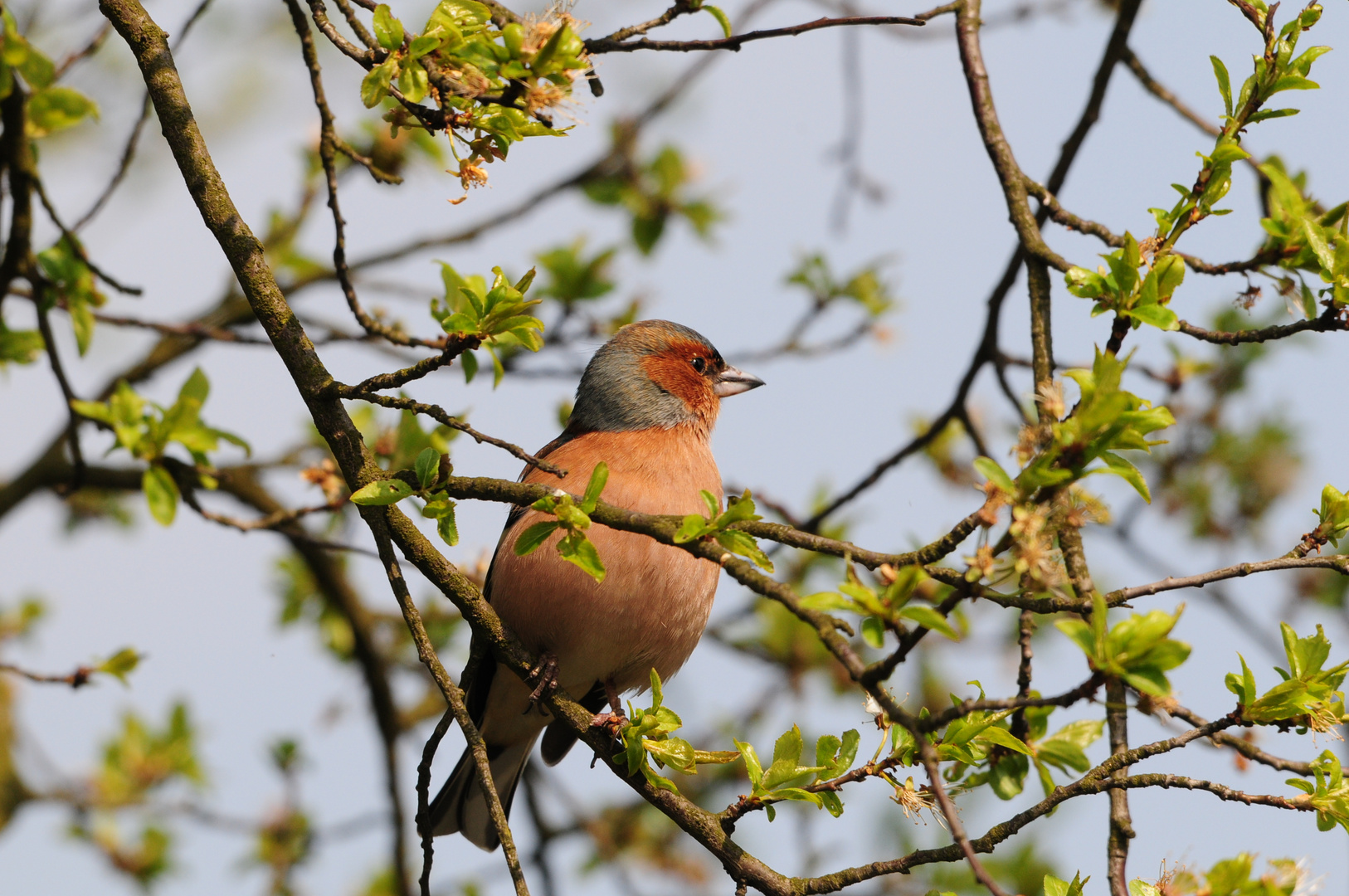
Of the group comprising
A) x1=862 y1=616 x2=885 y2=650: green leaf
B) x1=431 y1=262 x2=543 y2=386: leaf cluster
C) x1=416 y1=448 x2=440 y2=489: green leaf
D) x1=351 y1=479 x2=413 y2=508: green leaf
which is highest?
x1=431 y1=262 x2=543 y2=386: leaf cluster

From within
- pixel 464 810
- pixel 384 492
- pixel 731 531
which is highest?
pixel 464 810

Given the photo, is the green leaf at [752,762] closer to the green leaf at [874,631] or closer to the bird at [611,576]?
the bird at [611,576]

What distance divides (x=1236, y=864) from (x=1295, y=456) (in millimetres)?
5982

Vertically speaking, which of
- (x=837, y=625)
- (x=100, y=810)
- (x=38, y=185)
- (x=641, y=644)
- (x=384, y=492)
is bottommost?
(x=837, y=625)

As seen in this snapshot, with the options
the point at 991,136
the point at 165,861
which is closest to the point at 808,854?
the point at 165,861

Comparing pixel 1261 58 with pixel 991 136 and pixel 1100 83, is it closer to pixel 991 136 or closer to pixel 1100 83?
pixel 991 136

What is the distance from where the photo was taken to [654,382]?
555 centimetres

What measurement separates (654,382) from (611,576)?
1.41 metres

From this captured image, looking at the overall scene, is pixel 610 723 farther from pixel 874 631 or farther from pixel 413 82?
pixel 413 82

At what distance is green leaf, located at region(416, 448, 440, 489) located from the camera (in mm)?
2877

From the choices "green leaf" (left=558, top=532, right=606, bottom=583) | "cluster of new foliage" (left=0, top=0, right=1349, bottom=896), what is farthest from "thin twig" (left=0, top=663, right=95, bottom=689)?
"green leaf" (left=558, top=532, right=606, bottom=583)

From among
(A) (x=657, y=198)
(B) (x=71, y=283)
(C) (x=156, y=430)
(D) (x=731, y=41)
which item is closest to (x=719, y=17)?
(D) (x=731, y=41)

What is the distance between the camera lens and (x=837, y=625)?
2.37 m

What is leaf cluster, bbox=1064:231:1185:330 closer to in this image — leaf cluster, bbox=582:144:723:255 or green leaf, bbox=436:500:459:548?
green leaf, bbox=436:500:459:548
